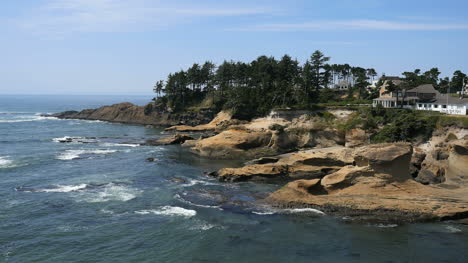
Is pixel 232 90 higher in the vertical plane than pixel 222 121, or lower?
higher

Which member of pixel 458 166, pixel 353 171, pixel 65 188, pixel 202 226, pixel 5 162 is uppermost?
pixel 353 171

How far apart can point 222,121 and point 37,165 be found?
50532mm

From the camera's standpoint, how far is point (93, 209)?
3894 cm

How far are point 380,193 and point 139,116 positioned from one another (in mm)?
103528

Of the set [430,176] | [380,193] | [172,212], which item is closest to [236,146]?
[430,176]

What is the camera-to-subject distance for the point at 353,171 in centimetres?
4103

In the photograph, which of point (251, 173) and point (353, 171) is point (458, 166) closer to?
point (353, 171)

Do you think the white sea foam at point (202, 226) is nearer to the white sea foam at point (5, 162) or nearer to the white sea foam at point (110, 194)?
the white sea foam at point (110, 194)

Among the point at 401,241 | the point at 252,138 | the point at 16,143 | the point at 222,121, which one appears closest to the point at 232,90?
the point at 222,121

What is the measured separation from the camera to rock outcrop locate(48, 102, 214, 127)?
379 feet

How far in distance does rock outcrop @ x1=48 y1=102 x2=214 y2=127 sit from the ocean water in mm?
60738

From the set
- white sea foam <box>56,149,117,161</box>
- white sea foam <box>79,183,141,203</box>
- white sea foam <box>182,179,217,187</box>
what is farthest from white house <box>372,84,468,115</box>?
white sea foam <box>79,183,141,203</box>

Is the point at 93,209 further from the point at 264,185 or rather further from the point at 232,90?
the point at 232,90

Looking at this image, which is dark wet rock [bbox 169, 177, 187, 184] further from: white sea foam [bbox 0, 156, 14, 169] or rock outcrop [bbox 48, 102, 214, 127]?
rock outcrop [bbox 48, 102, 214, 127]
